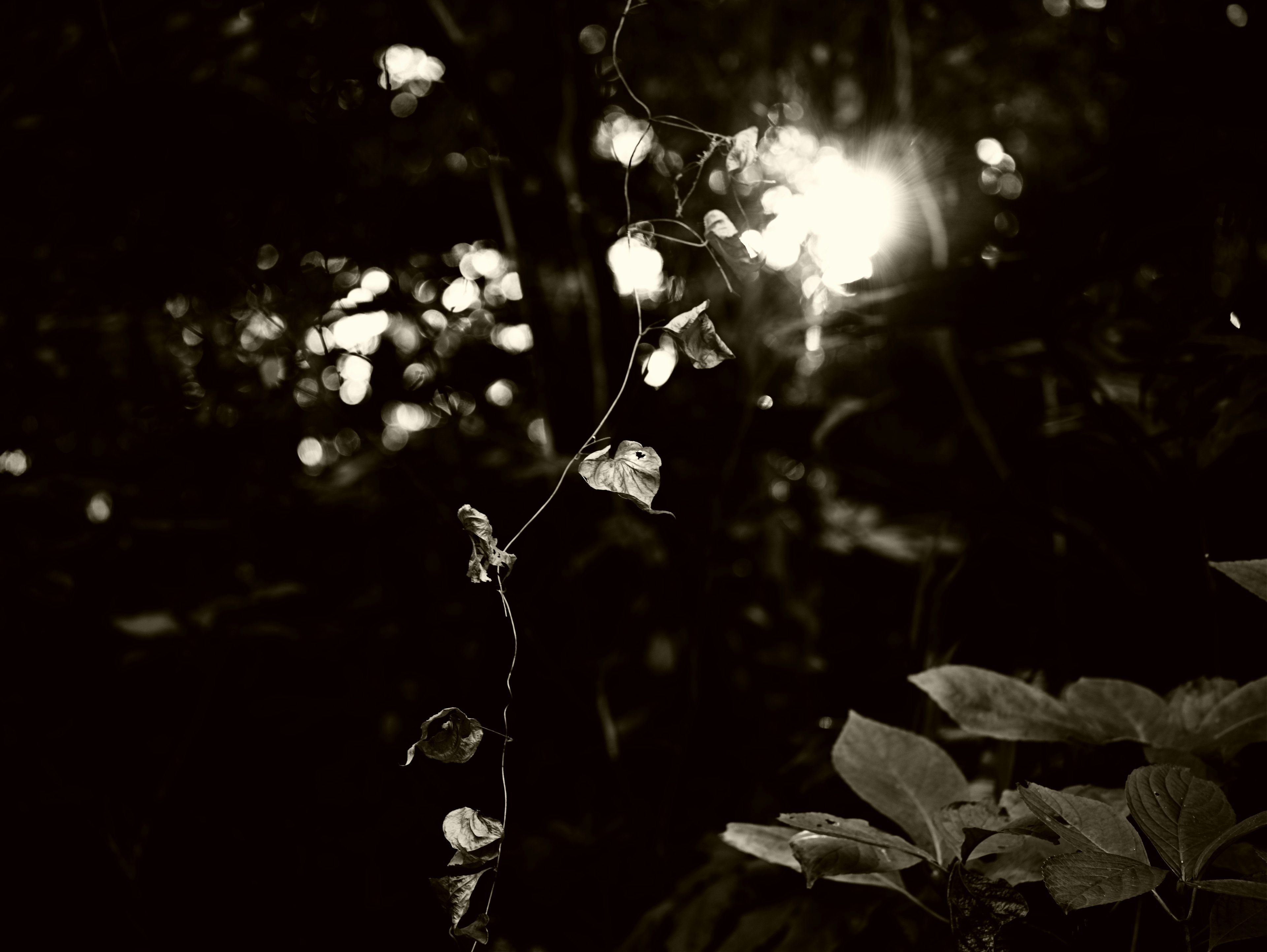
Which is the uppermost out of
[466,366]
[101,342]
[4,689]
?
[101,342]

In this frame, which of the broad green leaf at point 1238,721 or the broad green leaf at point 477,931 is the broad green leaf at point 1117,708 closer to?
the broad green leaf at point 1238,721

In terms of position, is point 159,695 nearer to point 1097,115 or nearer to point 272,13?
point 272,13

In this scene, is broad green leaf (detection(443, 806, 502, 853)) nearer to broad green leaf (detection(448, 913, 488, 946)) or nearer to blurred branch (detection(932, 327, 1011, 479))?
broad green leaf (detection(448, 913, 488, 946))

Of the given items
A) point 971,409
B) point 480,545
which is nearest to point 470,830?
point 480,545

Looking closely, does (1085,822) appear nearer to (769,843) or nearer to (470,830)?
(769,843)

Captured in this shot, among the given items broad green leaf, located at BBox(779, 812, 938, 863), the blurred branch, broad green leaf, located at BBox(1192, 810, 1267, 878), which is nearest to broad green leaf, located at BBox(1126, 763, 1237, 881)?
broad green leaf, located at BBox(1192, 810, 1267, 878)

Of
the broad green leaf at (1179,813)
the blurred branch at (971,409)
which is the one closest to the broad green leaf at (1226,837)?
the broad green leaf at (1179,813)

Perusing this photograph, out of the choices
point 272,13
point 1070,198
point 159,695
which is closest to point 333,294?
point 272,13
